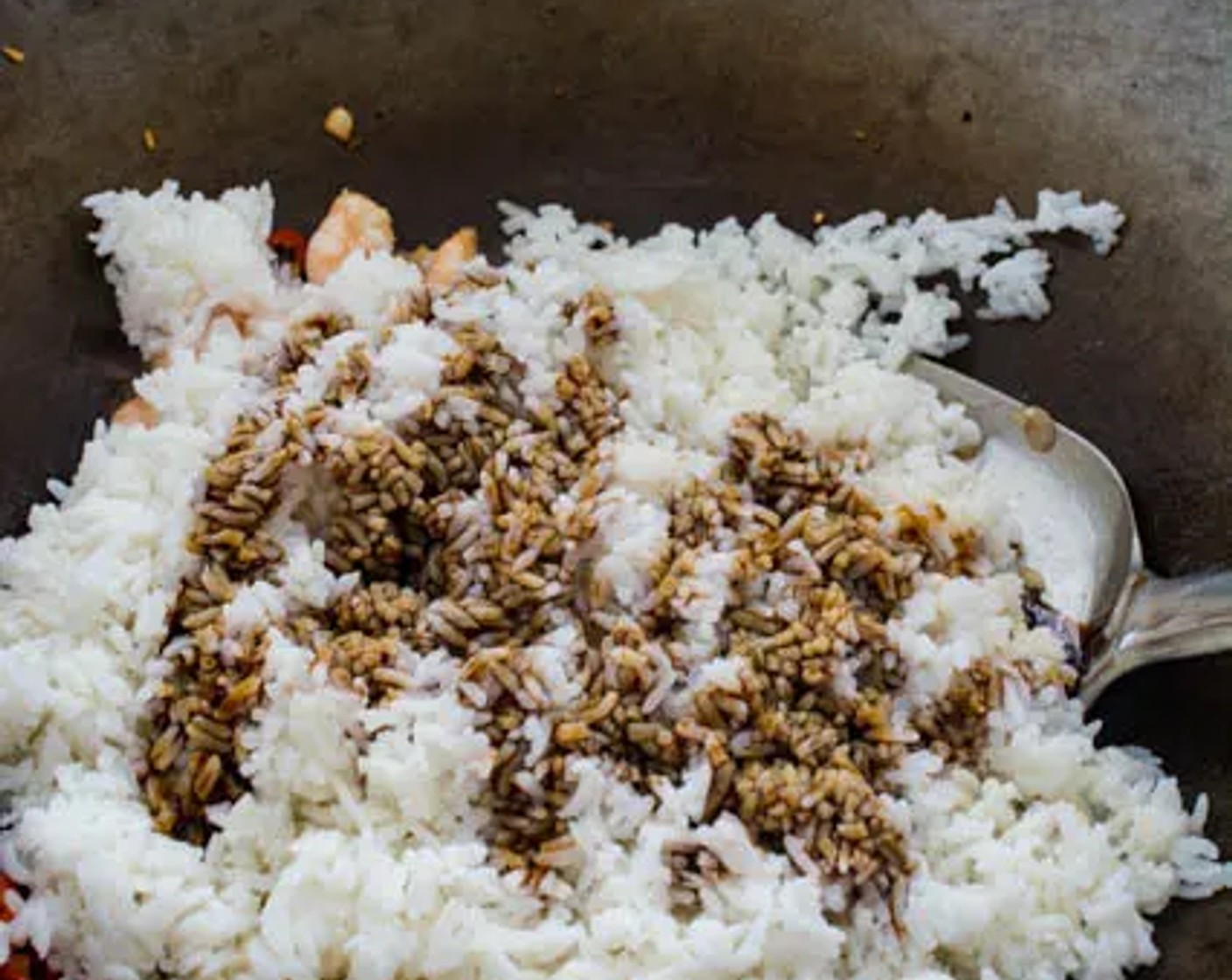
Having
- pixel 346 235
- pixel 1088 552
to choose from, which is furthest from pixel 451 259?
pixel 1088 552

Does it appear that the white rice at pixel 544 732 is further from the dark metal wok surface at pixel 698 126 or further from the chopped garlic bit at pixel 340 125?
the chopped garlic bit at pixel 340 125

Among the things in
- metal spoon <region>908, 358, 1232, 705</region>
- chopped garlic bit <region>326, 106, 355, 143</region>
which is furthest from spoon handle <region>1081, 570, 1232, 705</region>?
chopped garlic bit <region>326, 106, 355, 143</region>

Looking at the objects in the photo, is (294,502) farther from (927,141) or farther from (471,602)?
(927,141)

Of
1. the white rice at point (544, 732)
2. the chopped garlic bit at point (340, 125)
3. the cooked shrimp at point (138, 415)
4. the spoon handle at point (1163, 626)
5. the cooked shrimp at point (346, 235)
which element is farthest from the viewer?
the chopped garlic bit at point (340, 125)

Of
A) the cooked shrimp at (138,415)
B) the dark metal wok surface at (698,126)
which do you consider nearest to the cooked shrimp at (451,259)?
the dark metal wok surface at (698,126)

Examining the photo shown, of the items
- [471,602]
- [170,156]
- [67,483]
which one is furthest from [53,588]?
[170,156]

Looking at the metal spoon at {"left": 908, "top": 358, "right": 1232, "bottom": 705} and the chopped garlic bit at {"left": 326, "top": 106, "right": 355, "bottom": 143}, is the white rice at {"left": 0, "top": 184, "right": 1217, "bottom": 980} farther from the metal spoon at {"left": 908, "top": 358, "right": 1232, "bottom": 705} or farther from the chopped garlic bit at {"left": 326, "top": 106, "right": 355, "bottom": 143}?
the chopped garlic bit at {"left": 326, "top": 106, "right": 355, "bottom": 143}
